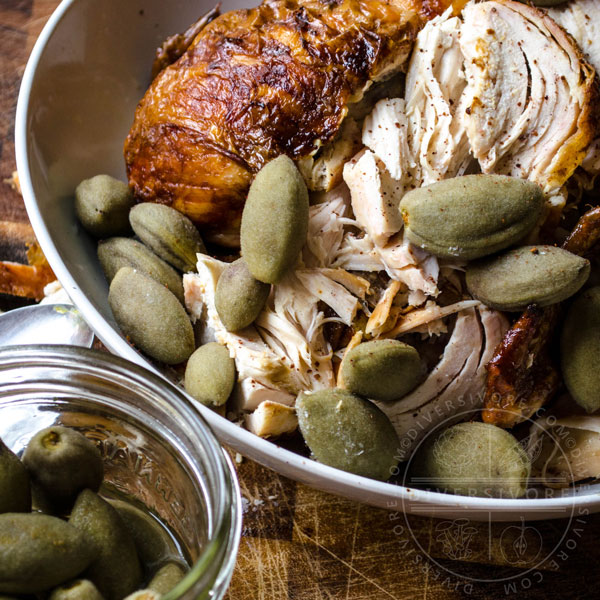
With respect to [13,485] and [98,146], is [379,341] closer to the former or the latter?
[13,485]

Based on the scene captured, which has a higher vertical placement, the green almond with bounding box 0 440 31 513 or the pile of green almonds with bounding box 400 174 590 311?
the green almond with bounding box 0 440 31 513

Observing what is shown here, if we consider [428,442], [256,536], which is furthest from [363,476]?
[256,536]

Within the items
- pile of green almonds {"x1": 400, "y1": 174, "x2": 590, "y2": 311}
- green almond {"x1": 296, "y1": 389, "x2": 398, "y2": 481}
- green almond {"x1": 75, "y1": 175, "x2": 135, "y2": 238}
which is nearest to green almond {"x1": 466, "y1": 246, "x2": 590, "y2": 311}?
pile of green almonds {"x1": 400, "y1": 174, "x2": 590, "y2": 311}

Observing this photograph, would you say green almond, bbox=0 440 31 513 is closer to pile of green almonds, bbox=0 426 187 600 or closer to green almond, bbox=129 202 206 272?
pile of green almonds, bbox=0 426 187 600

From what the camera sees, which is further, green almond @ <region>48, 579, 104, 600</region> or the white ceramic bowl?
the white ceramic bowl

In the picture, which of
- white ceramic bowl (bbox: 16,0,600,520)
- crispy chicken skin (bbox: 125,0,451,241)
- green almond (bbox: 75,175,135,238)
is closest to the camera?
white ceramic bowl (bbox: 16,0,600,520)

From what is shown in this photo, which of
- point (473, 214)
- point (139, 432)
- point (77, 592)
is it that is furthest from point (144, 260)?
point (77, 592)
